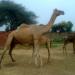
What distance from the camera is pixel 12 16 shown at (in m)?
48.2

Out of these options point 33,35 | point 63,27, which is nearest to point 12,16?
point 63,27

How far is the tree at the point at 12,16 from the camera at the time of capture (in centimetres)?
4762

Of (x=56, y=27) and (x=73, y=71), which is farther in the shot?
(x=56, y=27)

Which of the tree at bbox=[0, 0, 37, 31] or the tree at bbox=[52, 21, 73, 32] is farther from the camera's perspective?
the tree at bbox=[52, 21, 73, 32]

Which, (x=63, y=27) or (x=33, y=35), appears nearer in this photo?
(x=33, y=35)

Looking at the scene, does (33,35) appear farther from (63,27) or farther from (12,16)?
(63,27)

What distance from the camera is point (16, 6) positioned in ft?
162

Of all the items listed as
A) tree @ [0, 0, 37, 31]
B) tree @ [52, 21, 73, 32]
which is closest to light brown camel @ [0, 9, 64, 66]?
tree @ [0, 0, 37, 31]

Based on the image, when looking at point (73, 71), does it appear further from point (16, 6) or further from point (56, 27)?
point (56, 27)

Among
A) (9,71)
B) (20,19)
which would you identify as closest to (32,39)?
(9,71)

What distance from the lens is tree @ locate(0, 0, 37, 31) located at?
47625 millimetres

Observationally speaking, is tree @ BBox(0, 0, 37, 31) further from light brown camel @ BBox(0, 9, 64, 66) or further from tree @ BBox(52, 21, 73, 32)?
light brown camel @ BBox(0, 9, 64, 66)

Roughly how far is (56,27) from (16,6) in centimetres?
2253

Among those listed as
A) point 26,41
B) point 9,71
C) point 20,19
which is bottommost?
point 9,71
